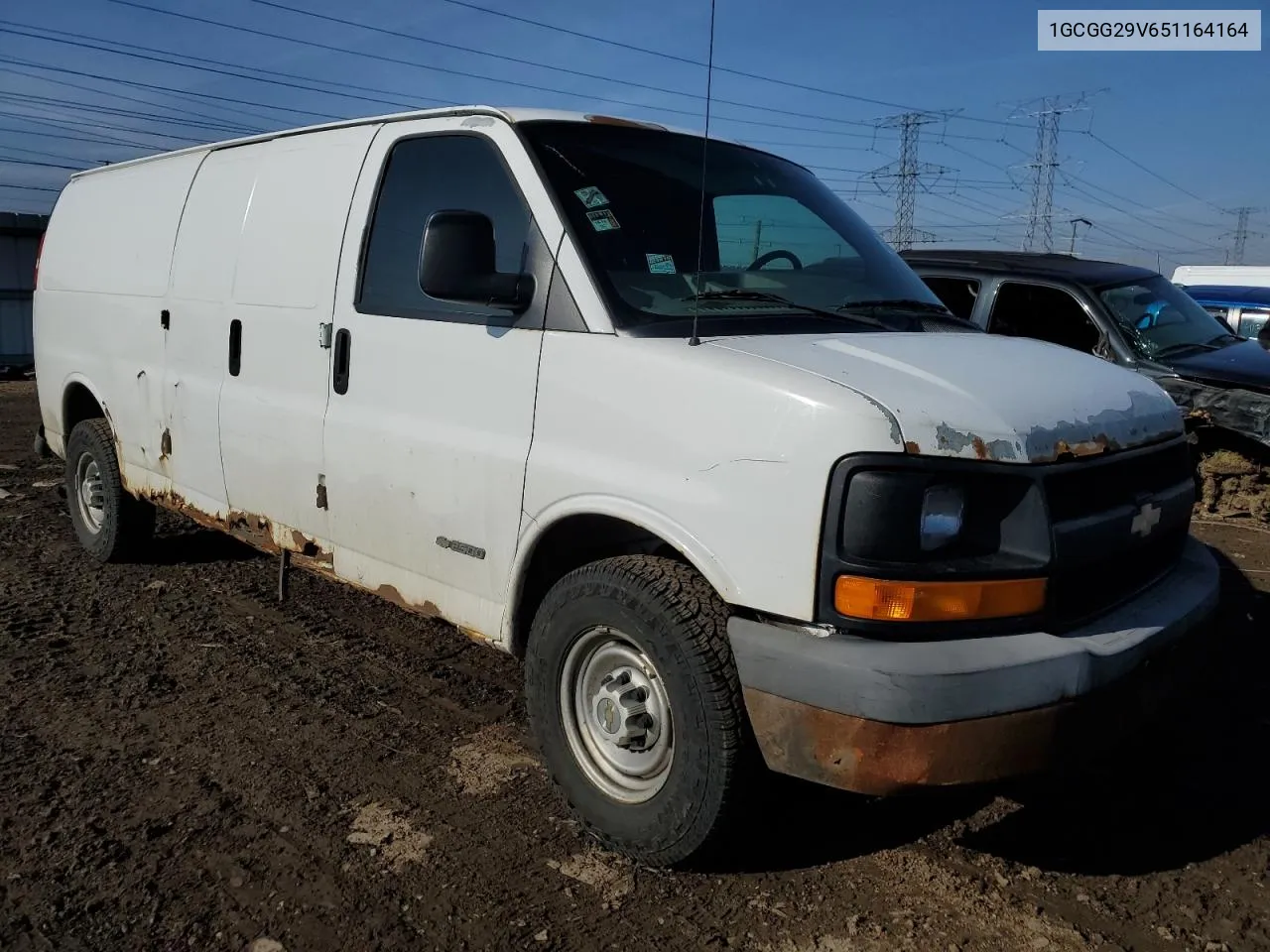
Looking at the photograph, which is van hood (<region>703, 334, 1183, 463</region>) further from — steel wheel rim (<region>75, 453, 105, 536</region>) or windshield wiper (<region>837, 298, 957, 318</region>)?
steel wheel rim (<region>75, 453, 105, 536</region>)

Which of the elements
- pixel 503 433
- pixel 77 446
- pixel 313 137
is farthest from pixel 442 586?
pixel 77 446

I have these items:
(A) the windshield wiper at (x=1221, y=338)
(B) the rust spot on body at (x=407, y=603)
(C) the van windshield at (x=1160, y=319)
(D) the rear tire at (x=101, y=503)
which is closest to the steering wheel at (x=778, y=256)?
(B) the rust spot on body at (x=407, y=603)

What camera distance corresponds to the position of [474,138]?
3.62 meters

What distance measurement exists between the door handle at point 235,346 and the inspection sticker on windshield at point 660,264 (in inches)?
82.1

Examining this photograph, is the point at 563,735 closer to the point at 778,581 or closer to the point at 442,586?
the point at 442,586

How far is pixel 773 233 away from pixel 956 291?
4.03 m

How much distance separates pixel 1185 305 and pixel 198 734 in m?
7.09

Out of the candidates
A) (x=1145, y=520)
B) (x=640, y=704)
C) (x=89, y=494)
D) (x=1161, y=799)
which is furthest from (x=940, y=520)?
(x=89, y=494)

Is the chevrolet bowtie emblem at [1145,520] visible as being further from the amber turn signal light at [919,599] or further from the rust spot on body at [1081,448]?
the amber turn signal light at [919,599]

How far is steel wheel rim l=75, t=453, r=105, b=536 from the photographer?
6.05 meters

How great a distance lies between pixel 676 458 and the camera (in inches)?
110

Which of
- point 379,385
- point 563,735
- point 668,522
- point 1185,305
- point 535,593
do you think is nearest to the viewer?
point 668,522

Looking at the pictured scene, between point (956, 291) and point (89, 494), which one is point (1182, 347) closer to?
point (956, 291)

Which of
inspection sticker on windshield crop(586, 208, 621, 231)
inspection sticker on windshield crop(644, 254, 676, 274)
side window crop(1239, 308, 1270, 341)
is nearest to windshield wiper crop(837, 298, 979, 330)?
inspection sticker on windshield crop(644, 254, 676, 274)
